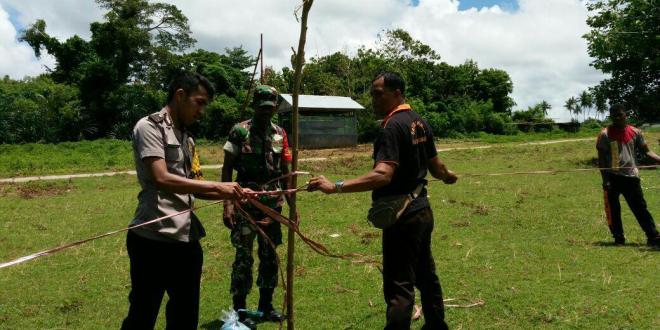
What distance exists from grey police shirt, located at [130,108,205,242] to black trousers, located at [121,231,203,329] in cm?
9

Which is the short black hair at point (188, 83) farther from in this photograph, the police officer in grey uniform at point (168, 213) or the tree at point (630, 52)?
the tree at point (630, 52)

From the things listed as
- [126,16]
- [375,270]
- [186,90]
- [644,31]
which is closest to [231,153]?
[186,90]

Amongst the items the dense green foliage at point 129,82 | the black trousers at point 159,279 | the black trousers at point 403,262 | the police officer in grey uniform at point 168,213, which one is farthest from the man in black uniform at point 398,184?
the dense green foliage at point 129,82

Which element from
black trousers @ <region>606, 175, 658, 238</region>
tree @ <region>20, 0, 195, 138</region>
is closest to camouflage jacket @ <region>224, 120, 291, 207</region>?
black trousers @ <region>606, 175, 658, 238</region>

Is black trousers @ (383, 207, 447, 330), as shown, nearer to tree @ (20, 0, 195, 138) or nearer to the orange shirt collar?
the orange shirt collar

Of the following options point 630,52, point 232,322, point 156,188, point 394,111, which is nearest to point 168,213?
point 156,188

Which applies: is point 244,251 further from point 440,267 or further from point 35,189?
point 35,189

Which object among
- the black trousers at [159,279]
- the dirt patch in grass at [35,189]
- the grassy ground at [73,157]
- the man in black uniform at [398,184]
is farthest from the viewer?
the grassy ground at [73,157]

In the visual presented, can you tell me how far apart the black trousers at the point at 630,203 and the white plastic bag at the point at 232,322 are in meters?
5.78

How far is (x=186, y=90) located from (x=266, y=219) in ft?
5.75

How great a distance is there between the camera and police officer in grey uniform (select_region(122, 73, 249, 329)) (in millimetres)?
3324

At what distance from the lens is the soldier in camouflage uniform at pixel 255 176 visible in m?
4.80

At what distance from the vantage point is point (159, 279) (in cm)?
352

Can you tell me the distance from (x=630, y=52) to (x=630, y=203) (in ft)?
47.0
